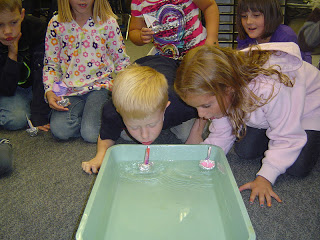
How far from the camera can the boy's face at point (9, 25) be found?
1221mm

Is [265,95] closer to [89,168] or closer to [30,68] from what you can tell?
[89,168]

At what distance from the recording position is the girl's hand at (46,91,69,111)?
125 centimetres

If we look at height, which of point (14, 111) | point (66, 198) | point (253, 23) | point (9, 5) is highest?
point (9, 5)

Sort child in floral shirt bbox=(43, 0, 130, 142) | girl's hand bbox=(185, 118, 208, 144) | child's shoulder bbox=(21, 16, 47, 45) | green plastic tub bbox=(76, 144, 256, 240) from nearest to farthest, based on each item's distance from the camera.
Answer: green plastic tub bbox=(76, 144, 256, 240)
girl's hand bbox=(185, 118, 208, 144)
child in floral shirt bbox=(43, 0, 130, 142)
child's shoulder bbox=(21, 16, 47, 45)

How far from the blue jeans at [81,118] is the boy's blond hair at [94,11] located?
0.32 m

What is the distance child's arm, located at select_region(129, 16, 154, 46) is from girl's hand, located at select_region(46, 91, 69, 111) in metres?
0.43

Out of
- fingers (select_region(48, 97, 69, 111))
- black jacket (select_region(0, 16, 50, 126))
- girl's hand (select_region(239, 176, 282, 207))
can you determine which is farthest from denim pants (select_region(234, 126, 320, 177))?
black jacket (select_region(0, 16, 50, 126))

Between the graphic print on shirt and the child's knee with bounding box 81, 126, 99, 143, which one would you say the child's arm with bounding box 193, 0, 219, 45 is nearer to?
the graphic print on shirt

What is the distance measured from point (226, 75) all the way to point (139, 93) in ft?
0.76

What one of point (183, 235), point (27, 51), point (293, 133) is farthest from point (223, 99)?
point (27, 51)

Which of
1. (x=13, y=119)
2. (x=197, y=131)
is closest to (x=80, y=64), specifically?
(x=13, y=119)

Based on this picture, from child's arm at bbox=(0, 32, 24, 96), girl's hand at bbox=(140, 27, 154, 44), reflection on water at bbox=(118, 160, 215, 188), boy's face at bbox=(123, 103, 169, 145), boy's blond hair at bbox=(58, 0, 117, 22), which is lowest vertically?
reflection on water at bbox=(118, 160, 215, 188)

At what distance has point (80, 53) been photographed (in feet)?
4.17

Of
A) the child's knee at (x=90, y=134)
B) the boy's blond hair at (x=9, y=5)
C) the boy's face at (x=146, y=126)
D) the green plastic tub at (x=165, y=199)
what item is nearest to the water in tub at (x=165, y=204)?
the green plastic tub at (x=165, y=199)
